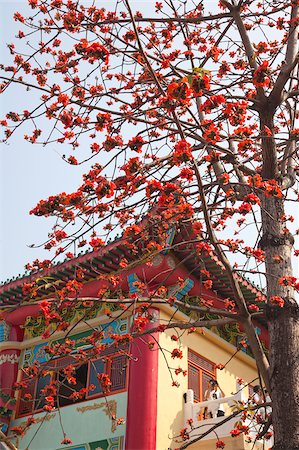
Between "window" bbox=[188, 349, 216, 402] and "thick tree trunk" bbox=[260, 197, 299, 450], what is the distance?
546 cm

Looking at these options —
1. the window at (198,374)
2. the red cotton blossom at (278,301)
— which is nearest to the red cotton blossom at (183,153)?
the red cotton blossom at (278,301)

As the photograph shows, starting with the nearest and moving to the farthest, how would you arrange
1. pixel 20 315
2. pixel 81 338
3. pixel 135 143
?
pixel 135 143
pixel 81 338
pixel 20 315

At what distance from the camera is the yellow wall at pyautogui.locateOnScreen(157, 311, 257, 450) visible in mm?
9266

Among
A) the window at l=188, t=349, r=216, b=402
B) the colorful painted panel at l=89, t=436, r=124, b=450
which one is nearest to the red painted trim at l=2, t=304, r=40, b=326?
the colorful painted panel at l=89, t=436, r=124, b=450

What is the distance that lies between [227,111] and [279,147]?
2.31 m

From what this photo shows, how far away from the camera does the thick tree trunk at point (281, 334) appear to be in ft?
14.6

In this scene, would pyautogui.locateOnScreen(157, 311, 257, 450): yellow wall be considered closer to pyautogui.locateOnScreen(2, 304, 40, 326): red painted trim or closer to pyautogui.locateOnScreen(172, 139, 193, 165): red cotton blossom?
pyautogui.locateOnScreen(2, 304, 40, 326): red painted trim

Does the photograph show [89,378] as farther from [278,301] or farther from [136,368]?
[278,301]

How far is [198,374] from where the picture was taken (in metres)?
10.5

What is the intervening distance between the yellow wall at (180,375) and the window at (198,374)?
120 millimetres

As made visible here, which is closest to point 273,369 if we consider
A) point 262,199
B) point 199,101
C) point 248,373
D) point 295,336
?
point 295,336

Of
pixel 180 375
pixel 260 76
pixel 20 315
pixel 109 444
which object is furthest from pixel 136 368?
pixel 260 76

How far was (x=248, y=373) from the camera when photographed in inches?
465

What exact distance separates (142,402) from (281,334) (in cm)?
484
